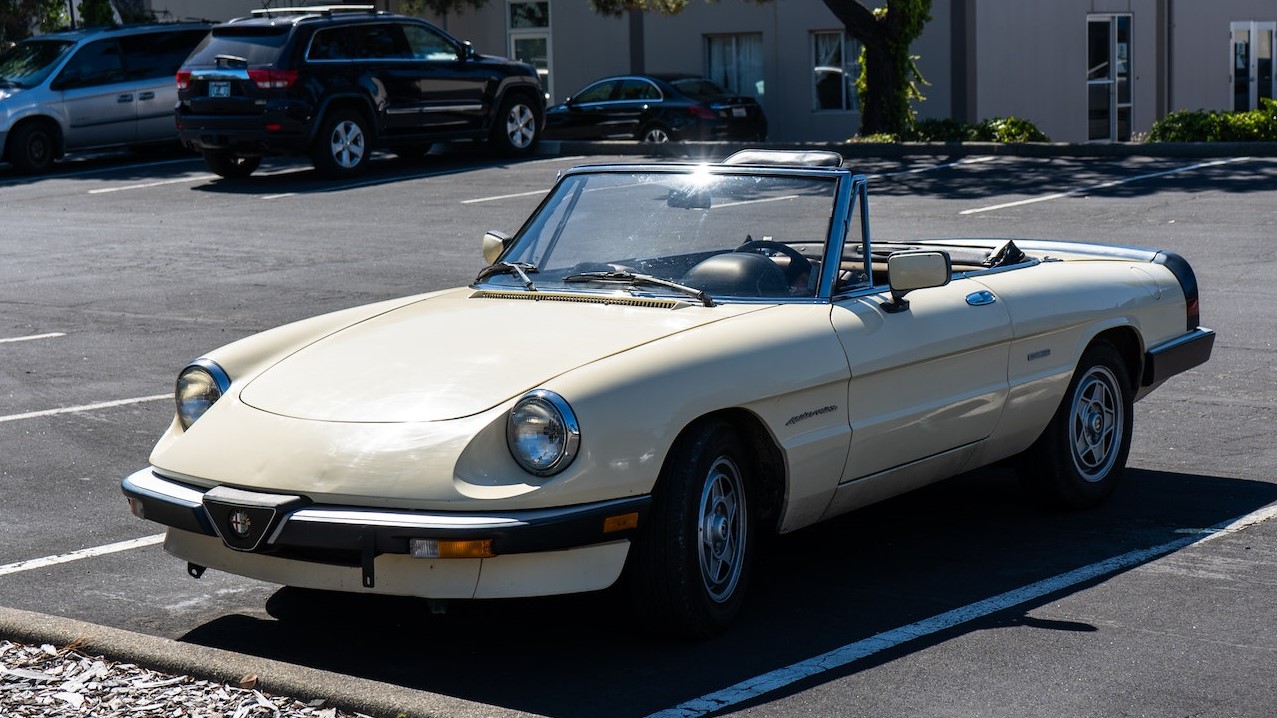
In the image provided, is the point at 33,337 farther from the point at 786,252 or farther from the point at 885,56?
the point at 885,56

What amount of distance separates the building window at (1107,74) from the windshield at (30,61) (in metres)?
17.8

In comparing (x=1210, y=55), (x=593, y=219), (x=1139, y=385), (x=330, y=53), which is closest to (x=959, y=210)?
(x=330, y=53)

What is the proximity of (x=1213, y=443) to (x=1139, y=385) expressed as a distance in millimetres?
832

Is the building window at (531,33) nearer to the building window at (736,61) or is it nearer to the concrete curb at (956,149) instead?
the building window at (736,61)

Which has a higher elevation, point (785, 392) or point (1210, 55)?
point (1210, 55)

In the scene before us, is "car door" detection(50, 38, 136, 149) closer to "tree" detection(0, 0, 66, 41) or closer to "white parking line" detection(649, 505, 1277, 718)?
"tree" detection(0, 0, 66, 41)

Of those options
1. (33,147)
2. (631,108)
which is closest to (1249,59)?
(631,108)

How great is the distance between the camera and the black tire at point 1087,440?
6.55 meters

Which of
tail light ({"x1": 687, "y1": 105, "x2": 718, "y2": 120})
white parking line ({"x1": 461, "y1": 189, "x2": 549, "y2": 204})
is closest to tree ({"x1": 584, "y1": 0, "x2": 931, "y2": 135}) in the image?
tail light ({"x1": 687, "y1": 105, "x2": 718, "y2": 120})

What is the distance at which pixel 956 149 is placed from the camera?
2173 cm

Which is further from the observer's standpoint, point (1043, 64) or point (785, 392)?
point (1043, 64)

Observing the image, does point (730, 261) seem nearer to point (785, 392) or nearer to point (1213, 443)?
point (785, 392)

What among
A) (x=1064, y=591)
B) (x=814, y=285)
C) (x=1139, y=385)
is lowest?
(x=1064, y=591)

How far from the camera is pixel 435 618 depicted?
537 cm
